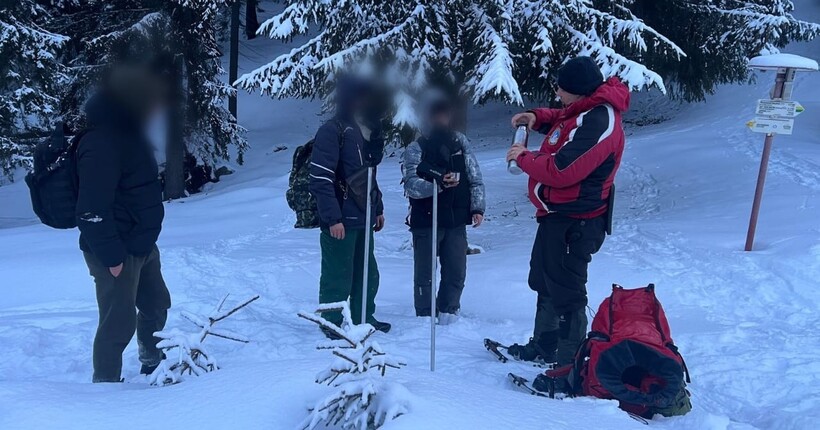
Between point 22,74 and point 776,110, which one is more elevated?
point 776,110

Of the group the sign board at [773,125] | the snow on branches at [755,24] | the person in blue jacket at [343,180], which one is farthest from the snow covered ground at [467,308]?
the snow on branches at [755,24]

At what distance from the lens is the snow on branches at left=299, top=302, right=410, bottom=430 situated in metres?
1.78

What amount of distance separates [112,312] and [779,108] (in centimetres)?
661

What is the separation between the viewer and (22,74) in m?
13.3

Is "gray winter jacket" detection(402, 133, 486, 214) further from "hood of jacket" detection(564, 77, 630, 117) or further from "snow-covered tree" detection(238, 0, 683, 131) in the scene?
"snow-covered tree" detection(238, 0, 683, 131)

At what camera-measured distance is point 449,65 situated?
737 cm

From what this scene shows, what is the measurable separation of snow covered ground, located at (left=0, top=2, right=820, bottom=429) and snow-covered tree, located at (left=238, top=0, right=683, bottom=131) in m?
2.00

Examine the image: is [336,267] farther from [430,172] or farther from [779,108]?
[779,108]

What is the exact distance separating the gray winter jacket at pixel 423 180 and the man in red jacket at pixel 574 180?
3.06 feet

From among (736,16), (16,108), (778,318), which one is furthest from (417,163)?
(16,108)

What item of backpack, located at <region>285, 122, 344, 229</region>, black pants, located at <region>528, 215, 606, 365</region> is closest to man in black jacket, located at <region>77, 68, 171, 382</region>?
backpack, located at <region>285, 122, 344, 229</region>

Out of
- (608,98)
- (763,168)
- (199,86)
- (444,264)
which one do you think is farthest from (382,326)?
(199,86)

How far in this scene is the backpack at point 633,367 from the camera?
317 cm

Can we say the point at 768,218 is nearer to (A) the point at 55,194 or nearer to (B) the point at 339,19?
(B) the point at 339,19
